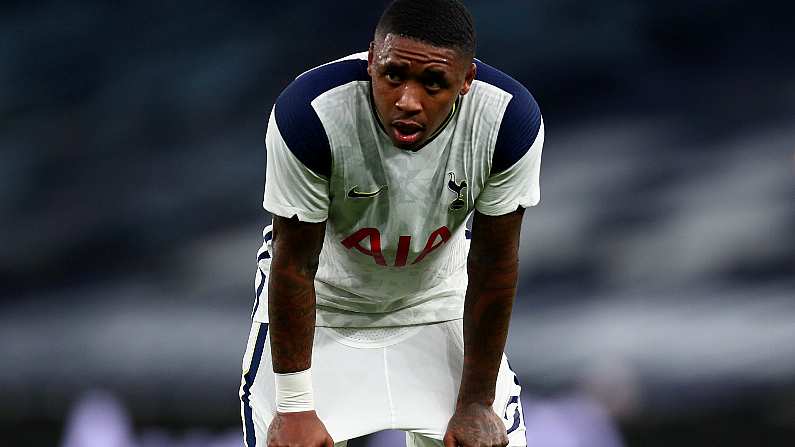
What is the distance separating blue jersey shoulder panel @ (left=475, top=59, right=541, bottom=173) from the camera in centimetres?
224

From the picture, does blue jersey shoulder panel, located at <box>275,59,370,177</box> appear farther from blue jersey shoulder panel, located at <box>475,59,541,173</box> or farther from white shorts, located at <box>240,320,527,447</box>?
white shorts, located at <box>240,320,527,447</box>

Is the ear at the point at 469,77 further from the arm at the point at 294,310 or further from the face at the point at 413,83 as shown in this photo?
the arm at the point at 294,310

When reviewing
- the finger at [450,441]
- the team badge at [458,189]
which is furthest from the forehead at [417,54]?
the finger at [450,441]

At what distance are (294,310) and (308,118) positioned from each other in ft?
1.26

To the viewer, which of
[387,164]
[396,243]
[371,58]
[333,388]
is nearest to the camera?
[371,58]

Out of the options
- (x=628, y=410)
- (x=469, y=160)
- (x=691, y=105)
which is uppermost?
(x=691, y=105)

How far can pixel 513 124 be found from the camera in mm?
2236

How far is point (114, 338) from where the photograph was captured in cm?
354

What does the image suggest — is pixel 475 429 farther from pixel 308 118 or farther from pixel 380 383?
pixel 308 118

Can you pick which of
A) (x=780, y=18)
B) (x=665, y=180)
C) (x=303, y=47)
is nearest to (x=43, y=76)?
(x=303, y=47)

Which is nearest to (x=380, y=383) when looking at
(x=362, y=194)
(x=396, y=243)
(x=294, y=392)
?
(x=294, y=392)

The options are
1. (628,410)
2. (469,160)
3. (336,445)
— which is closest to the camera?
(469,160)

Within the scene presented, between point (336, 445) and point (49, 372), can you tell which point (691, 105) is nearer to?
point (336, 445)

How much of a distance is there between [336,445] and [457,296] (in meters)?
0.40
